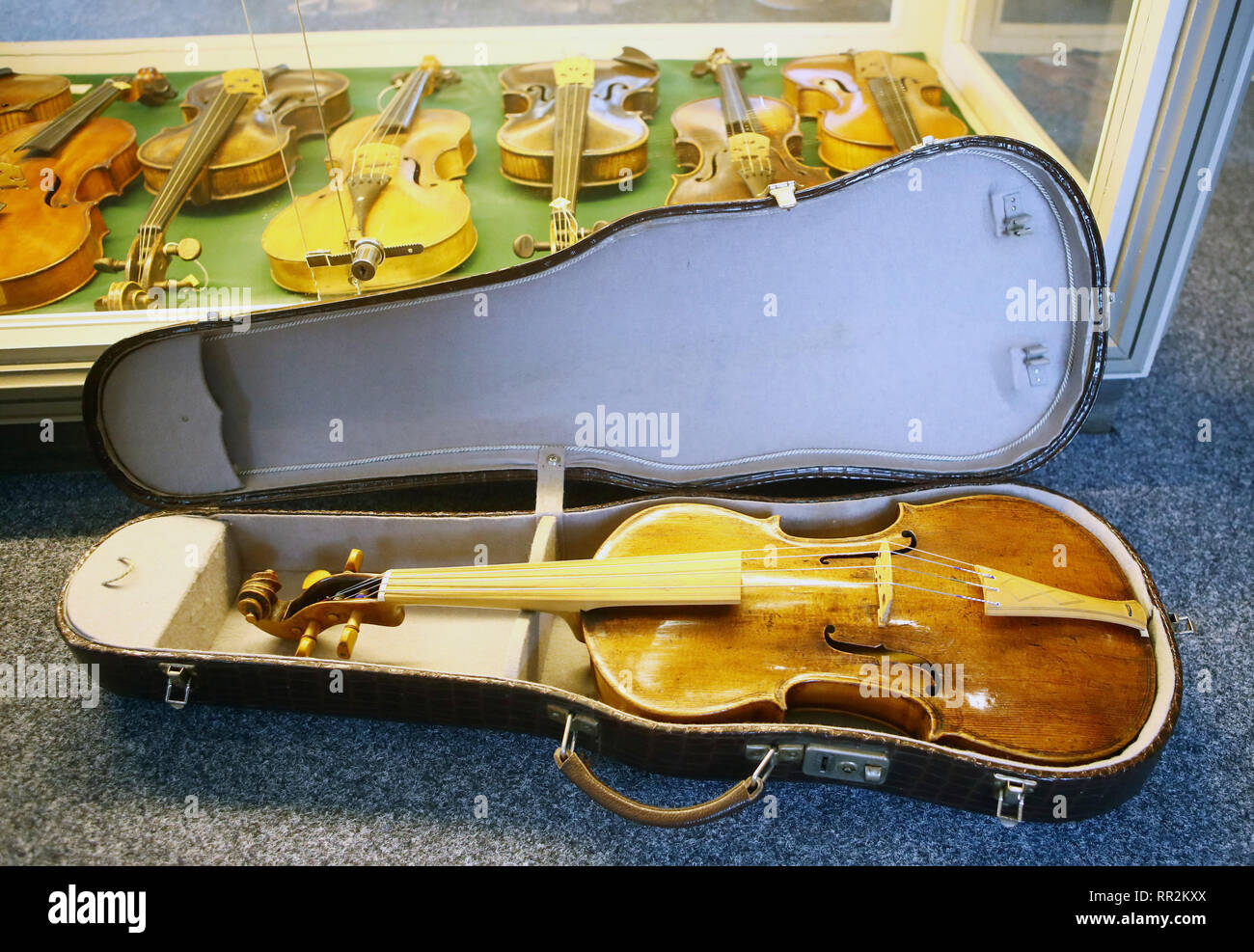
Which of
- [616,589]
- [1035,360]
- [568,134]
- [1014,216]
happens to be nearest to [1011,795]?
[616,589]

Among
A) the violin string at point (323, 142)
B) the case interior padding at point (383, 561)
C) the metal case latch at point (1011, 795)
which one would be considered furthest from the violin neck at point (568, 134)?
the metal case latch at point (1011, 795)

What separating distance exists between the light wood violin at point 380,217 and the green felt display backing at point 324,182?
1.7 inches

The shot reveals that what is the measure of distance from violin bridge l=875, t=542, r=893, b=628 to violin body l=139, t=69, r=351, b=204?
1.37 metres

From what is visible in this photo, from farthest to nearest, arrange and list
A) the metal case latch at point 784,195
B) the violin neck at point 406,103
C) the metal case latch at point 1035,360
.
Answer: the violin neck at point 406,103, the metal case latch at point 1035,360, the metal case latch at point 784,195

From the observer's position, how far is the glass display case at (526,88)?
1534mm

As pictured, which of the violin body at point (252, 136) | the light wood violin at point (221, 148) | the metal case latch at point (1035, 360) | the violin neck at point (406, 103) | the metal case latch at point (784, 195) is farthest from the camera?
the violin neck at point (406, 103)

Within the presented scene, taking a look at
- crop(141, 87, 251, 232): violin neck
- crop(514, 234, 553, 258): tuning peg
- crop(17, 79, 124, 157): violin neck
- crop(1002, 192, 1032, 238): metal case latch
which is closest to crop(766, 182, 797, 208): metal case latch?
crop(1002, 192, 1032, 238): metal case latch

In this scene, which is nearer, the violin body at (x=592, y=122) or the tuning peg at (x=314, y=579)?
the tuning peg at (x=314, y=579)

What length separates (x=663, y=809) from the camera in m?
1.10

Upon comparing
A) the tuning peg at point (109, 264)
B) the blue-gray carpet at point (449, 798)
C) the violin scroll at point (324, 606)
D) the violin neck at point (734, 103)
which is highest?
the violin neck at point (734, 103)

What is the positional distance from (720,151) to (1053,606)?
3.65 ft

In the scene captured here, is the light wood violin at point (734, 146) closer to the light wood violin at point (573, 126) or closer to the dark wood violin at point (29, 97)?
the light wood violin at point (573, 126)
